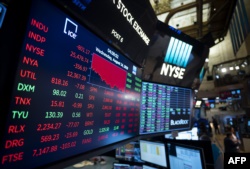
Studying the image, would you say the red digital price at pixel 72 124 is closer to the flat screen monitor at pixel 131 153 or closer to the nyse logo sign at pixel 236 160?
the nyse logo sign at pixel 236 160

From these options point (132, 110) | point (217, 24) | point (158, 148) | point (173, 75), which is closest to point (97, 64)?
point (132, 110)

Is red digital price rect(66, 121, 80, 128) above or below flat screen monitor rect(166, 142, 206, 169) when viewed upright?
above

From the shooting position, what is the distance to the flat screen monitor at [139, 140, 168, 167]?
2230 millimetres

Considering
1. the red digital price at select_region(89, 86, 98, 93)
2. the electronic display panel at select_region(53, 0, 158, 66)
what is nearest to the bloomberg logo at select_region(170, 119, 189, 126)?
the electronic display panel at select_region(53, 0, 158, 66)

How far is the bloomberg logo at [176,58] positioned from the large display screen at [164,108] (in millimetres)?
314

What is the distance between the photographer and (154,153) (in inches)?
93.2

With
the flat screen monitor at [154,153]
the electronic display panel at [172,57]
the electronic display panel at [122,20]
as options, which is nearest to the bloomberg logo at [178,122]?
the flat screen monitor at [154,153]

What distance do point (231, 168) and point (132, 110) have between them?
4.07 feet

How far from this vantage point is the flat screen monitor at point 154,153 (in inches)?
87.8

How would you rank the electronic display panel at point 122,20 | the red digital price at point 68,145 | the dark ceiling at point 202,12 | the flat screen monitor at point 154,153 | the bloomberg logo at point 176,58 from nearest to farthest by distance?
1. the red digital price at point 68,145
2. the electronic display panel at point 122,20
3. the flat screen monitor at point 154,153
4. the bloomberg logo at point 176,58
5. the dark ceiling at point 202,12

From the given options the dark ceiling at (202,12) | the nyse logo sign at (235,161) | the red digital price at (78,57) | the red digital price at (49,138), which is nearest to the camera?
the red digital price at (49,138)

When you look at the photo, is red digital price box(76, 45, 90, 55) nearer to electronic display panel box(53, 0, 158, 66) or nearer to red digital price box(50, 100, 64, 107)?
electronic display panel box(53, 0, 158, 66)

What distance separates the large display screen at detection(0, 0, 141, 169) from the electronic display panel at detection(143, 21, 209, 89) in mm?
1265

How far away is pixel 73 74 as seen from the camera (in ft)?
3.57
